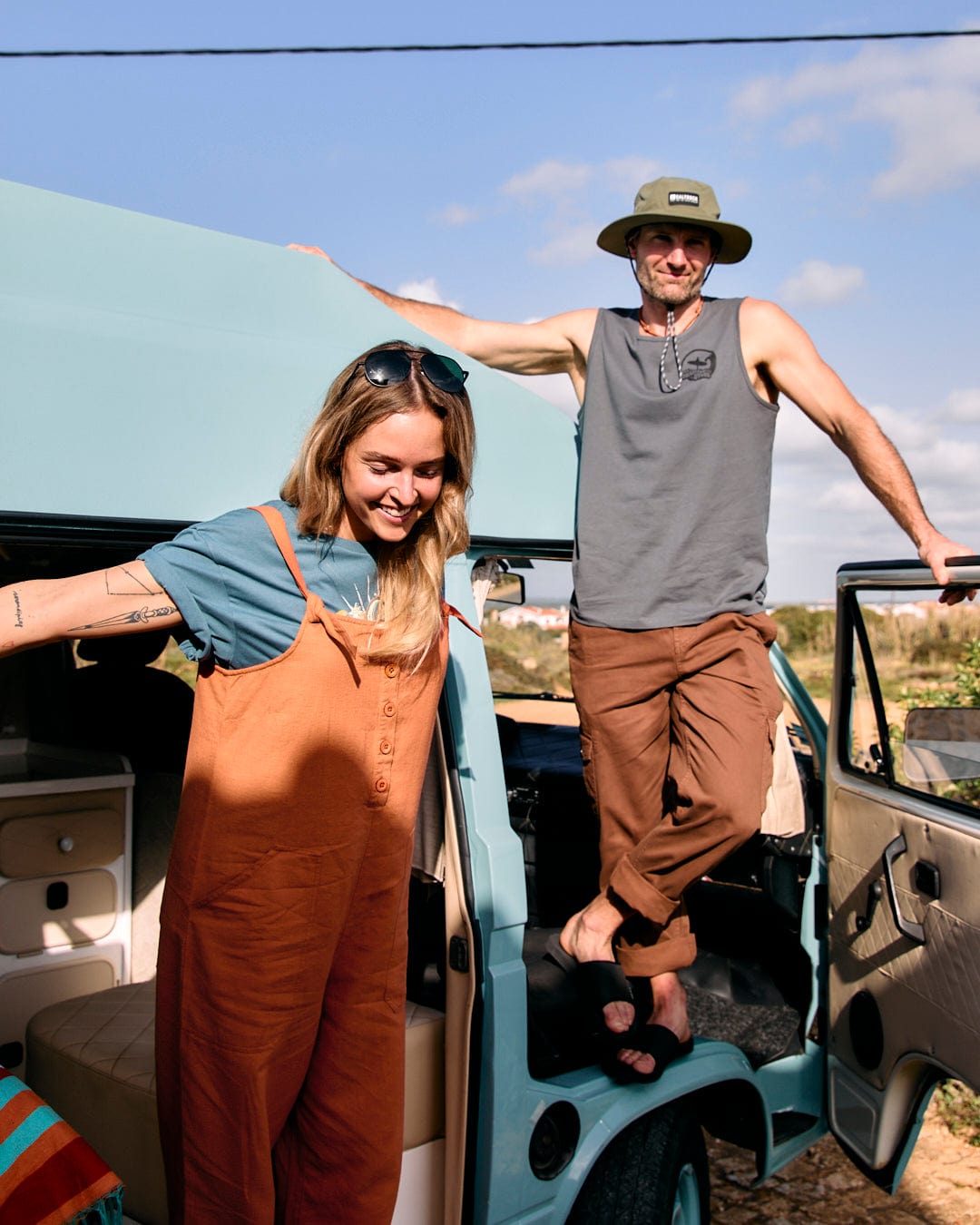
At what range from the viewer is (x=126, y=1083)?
2.38 metres

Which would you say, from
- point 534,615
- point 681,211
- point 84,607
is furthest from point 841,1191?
point 84,607

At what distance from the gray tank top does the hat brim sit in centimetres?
27

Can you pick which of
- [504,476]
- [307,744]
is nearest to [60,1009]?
[307,744]

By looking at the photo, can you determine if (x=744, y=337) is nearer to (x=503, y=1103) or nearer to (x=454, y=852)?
(x=454, y=852)

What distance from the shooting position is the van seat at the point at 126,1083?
232 cm

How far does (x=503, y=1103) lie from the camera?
7.55 ft

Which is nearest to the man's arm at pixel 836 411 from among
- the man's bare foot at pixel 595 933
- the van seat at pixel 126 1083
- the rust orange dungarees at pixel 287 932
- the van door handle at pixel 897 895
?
the van door handle at pixel 897 895

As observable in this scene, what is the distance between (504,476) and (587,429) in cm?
42

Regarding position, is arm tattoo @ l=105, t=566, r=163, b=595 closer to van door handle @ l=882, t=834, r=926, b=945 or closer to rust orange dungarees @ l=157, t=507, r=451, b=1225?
rust orange dungarees @ l=157, t=507, r=451, b=1225

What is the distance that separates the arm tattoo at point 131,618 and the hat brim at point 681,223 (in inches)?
73.0

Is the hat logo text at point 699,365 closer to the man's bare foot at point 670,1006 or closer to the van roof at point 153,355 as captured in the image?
the van roof at point 153,355

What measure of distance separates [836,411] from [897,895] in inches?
50.9

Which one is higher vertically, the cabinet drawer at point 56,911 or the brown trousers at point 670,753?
the brown trousers at point 670,753

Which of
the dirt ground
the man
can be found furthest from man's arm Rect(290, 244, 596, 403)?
the dirt ground
